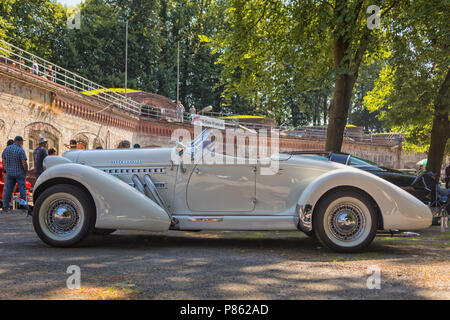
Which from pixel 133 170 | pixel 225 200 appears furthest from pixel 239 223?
pixel 133 170

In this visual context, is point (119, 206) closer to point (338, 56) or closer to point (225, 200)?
point (225, 200)

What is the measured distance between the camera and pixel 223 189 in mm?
5863

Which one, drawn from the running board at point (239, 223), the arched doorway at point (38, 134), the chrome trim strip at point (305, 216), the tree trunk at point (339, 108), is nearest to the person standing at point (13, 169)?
the running board at point (239, 223)

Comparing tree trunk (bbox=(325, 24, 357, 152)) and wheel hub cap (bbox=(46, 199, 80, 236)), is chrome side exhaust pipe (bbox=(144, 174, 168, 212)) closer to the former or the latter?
wheel hub cap (bbox=(46, 199, 80, 236))

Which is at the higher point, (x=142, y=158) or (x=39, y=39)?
(x=39, y=39)

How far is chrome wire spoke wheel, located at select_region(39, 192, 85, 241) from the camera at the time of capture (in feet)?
18.4

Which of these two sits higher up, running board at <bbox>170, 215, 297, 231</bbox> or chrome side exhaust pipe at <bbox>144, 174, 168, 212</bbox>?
chrome side exhaust pipe at <bbox>144, 174, 168, 212</bbox>

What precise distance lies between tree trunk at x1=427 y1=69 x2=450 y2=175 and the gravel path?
11100 millimetres

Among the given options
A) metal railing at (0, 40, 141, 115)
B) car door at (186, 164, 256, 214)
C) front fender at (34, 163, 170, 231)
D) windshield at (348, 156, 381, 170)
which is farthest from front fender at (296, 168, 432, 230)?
metal railing at (0, 40, 141, 115)

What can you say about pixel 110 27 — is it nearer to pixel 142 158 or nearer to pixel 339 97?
pixel 339 97

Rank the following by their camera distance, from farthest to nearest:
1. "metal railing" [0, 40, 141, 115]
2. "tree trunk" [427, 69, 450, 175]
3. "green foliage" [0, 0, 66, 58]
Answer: "green foliage" [0, 0, 66, 58] < "metal railing" [0, 40, 141, 115] < "tree trunk" [427, 69, 450, 175]
